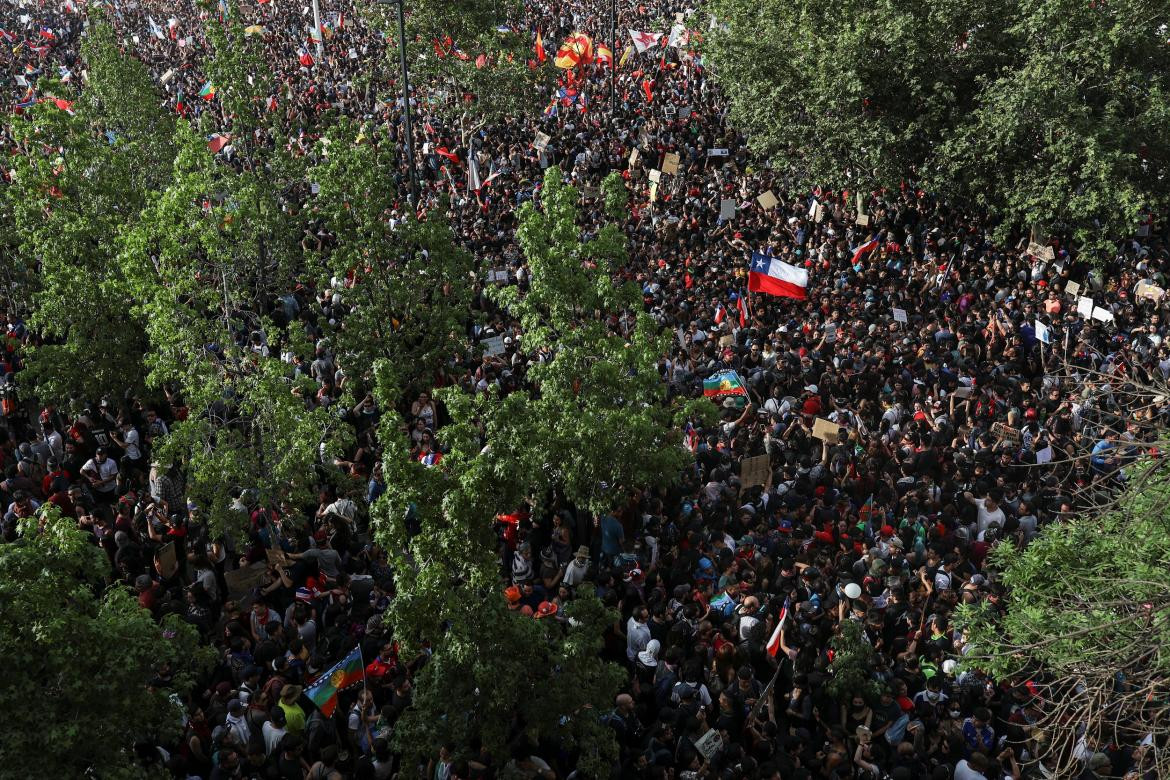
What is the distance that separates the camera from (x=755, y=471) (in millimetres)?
15539

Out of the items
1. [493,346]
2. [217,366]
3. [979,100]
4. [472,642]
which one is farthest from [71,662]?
[979,100]

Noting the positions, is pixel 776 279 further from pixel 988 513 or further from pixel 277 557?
pixel 277 557

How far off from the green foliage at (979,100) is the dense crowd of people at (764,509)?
131 centimetres

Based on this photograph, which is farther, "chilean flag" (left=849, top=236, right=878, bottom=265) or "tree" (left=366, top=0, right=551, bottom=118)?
"tree" (left=366, top=0, right=551, bottom=118)

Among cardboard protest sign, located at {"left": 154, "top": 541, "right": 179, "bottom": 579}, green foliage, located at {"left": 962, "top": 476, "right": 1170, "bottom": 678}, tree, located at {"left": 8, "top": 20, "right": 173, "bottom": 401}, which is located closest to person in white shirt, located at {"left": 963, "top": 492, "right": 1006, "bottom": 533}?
green foliage, located at {"left": 962, "top": 476, "right": 1170, "bottom": 678}

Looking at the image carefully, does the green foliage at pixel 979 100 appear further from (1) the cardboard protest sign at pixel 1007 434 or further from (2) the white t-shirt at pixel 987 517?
(2) the white t-shirt at pixel 987 517

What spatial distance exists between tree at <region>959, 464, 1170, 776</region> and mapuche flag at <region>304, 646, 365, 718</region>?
6.00m

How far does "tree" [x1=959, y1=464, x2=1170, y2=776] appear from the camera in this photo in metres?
8.10

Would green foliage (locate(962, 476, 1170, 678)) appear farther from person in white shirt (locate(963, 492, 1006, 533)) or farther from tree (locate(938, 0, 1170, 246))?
tree (locate(938, 0, 1170, 246))

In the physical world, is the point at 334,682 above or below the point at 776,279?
below

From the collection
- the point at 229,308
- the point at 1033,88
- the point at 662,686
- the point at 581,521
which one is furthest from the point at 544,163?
the point at 662,686

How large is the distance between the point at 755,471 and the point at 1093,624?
7024 millimetres

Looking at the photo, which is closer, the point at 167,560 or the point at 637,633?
the point at 637,633

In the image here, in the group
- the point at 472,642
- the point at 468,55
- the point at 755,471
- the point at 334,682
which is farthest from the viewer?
the point at 468,55
